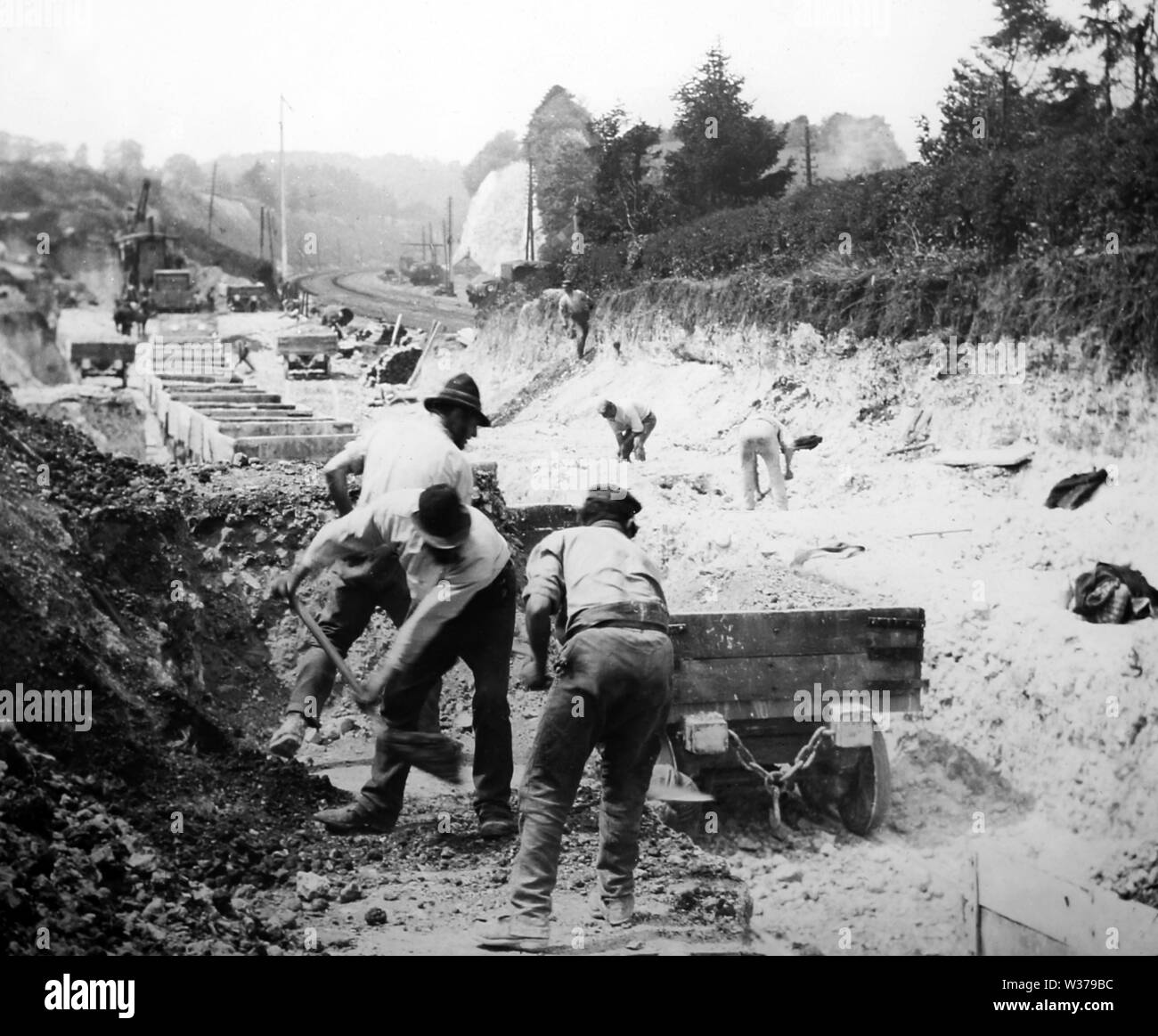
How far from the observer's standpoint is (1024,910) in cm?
409

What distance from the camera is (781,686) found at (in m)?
4.35

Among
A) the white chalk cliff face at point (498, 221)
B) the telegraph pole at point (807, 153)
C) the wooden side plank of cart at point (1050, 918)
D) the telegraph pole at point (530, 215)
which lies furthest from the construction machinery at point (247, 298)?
the wooden side plank of cart at point (1050, 918)

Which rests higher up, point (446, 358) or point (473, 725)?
point (446, 358)

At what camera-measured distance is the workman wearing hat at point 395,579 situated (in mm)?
3756

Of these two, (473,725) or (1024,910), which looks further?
(1024,910)

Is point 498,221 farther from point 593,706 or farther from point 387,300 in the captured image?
point 593,706

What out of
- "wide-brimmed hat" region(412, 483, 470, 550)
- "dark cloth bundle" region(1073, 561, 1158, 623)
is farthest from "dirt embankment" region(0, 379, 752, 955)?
"dark cloth bundle" region(1073, 561, 1158, 623)

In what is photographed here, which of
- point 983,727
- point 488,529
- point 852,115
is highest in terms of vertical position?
point 852,115

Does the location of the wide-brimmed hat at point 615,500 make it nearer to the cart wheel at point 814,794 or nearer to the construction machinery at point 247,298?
the cart wheel at point 814,794

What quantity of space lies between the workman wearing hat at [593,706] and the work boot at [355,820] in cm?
39

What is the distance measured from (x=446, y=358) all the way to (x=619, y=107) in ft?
5.43

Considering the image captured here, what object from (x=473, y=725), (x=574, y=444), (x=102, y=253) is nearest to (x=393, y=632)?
(x=473, y=725)

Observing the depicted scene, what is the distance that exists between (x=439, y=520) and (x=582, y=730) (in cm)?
71

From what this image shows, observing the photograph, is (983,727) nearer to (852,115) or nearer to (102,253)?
(852,115)
